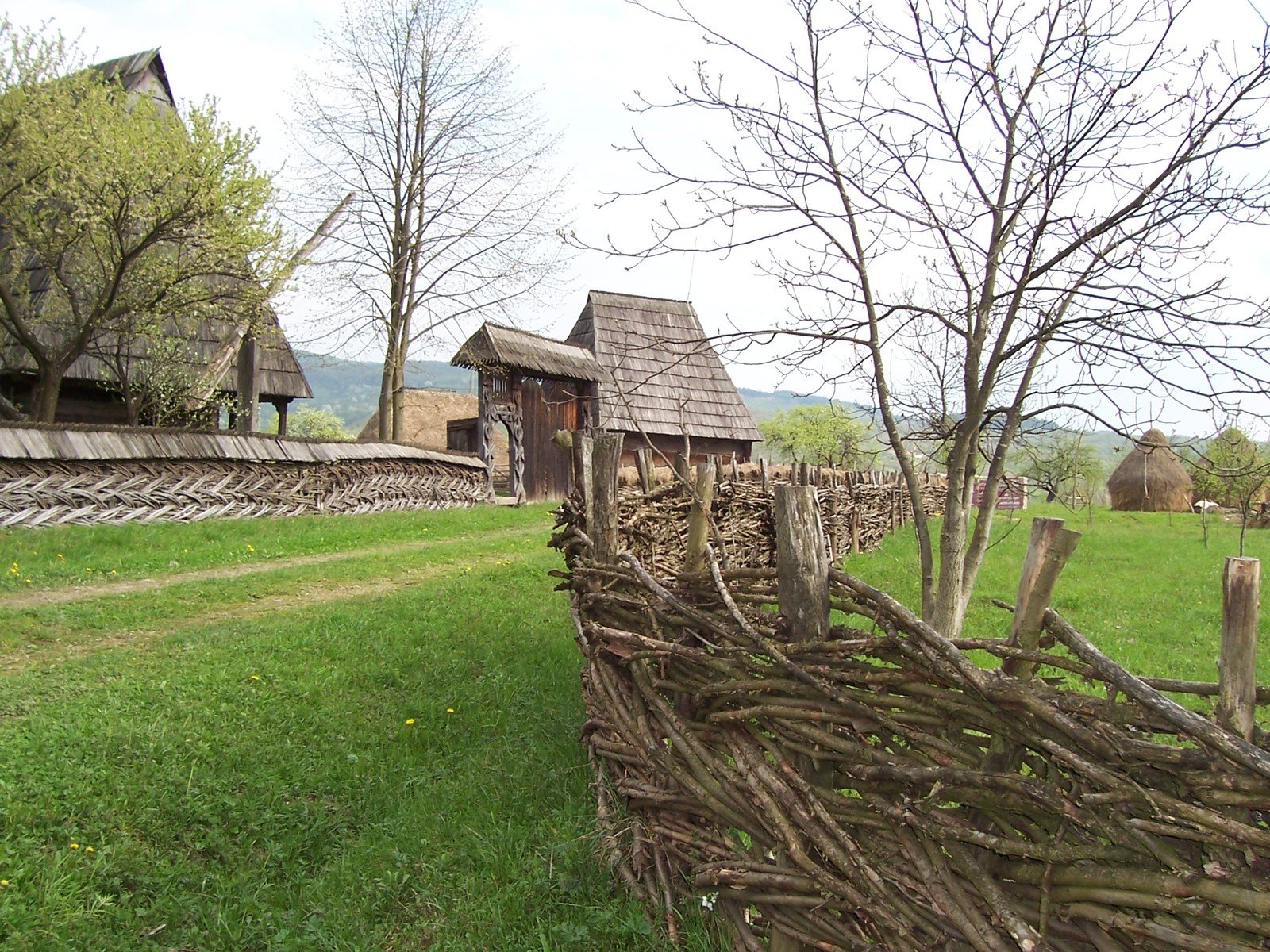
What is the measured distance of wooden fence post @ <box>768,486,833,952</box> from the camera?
2416 millimetres

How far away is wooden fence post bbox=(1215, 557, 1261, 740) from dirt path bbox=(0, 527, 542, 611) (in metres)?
8.07

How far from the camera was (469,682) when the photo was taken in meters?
5.64

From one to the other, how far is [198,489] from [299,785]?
30.7ft

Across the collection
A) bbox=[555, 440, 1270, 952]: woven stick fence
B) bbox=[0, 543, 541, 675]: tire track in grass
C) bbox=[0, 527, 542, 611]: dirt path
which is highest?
bbox=[555, 440, 1270, 952]: woven stick fence

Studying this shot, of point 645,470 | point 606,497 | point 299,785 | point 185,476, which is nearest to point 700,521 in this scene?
point 606,497

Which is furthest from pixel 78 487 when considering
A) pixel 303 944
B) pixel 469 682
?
pixel 303 944

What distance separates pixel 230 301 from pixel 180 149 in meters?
3.51

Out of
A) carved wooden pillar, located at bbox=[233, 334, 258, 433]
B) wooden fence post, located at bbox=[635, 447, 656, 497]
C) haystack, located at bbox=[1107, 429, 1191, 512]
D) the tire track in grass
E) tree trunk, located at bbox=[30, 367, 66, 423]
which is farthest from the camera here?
haystack, located at bbox=[1107, 429, 1191, 512]

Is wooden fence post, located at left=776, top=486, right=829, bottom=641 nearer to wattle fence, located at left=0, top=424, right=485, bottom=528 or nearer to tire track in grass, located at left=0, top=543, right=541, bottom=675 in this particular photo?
tire track in grass, located at left=0, top=543, right=541, bottom=675

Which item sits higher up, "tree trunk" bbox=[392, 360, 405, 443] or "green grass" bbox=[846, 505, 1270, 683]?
"tree trunk" bbox=[392, 360, 405, 443]

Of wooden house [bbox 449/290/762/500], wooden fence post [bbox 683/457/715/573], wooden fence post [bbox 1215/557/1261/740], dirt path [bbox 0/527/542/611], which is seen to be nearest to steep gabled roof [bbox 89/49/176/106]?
wooden house [bbox 449/290/762/500]

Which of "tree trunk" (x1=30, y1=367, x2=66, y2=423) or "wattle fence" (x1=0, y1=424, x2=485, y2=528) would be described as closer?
"wattle fence" (x1=0, y1=424, x2=485, y2=528)

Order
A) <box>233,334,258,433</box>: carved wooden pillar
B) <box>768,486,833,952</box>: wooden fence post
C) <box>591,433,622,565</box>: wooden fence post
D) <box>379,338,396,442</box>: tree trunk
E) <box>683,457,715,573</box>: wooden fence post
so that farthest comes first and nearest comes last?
<box>379,338,396,442</box>: tree trunk < <box>233,334,258,433</box>: carved wooden pillar < <box>591,433,622,565</box>: wooden fence post < <box>683,457,715,573</box>: wooden fence post < <box>768,486,833,952</box>: wooden fence post

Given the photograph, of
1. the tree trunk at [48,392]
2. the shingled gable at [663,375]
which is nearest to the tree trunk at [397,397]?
the shingled gable at [663,375]
